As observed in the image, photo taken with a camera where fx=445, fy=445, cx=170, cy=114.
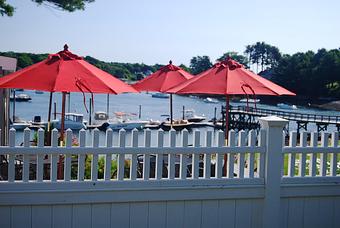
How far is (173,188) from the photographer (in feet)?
16.3

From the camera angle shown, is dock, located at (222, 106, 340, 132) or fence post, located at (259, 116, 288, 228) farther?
dock, located at (222, 106, 340, 132)

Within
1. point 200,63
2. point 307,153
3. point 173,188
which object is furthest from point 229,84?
point 200,63

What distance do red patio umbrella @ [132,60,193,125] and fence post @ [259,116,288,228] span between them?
4004 millimetres

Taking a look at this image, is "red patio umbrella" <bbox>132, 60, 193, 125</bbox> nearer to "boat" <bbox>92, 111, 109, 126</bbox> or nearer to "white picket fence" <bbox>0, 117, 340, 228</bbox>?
"white picket fence" <bbox>0, 117, 340, 228</bbox>

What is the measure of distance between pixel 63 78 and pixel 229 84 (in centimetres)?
252

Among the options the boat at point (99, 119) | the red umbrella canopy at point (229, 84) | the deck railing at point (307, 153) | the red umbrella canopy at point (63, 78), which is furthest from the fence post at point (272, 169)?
the boat at point (99, 119)

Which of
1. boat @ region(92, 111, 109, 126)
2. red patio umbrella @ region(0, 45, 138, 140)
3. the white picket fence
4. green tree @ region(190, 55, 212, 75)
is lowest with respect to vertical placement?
boat @ region(92, 111, 109, 126)

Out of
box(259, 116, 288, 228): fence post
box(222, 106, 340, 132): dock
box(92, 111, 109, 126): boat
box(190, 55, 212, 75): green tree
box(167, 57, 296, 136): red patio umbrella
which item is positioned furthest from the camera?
box(190, 55, 212, 75): green tree

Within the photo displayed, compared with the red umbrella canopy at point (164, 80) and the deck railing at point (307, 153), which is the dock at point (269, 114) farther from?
the deck railing at point (307, 153)

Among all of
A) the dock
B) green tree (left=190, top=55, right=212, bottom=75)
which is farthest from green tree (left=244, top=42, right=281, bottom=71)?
the dock

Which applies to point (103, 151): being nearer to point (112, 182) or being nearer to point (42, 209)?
point (112, 182)

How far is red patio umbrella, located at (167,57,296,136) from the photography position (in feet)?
21.7

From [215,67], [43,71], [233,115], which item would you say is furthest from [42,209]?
[233,115]

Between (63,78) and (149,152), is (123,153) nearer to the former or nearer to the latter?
(149,152)
